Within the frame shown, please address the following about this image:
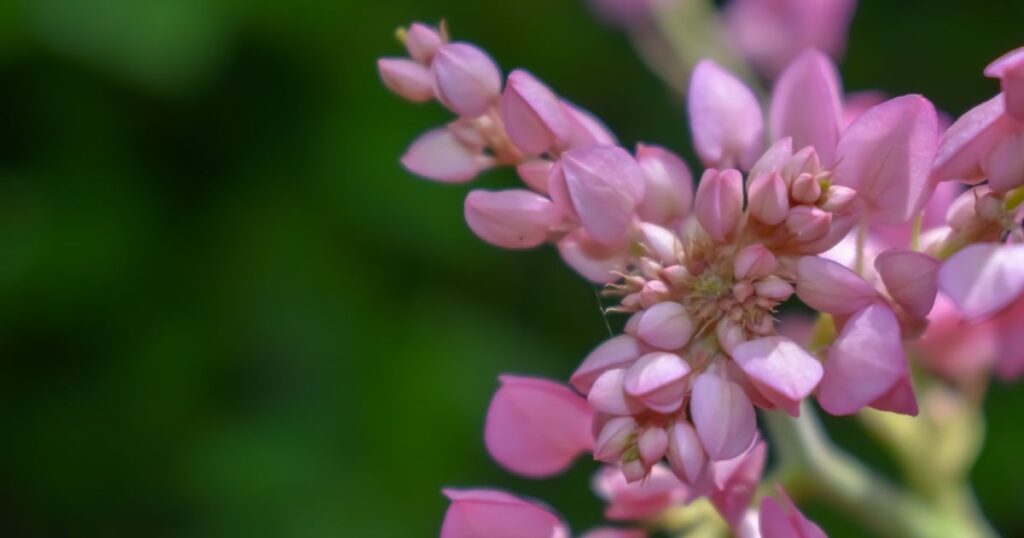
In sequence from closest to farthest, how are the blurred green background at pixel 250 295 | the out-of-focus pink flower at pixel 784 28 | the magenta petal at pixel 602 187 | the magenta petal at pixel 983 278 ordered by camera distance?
the magenta petal at pixel 983 278, the magenta petal at pixel 602 187, the out-of-focus pink flower at pixel 784 28, the blurred green background at pixel 250 295

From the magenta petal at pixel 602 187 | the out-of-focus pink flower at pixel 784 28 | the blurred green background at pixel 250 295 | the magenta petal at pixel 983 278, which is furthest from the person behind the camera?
the blurred green background at pixel 250 295

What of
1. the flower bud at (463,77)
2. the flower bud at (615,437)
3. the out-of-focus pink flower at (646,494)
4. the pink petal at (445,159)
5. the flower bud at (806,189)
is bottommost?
the out-of-focus pink flower at (646,494)

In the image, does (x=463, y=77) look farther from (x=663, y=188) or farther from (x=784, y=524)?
(x=784, y=524)

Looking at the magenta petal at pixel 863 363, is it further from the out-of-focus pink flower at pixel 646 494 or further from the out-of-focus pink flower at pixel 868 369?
the out-of-focus pink flower at pixel 646 494

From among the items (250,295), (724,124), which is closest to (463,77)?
(724,124)

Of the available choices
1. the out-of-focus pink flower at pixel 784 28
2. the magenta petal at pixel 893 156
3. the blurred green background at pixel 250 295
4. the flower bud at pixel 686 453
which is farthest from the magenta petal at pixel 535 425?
the blurred green background at pixel 250 295

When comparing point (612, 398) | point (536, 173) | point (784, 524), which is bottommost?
point (784, 524)

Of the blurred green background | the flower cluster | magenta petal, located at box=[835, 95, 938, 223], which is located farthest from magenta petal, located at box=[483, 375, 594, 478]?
the blurred green background
